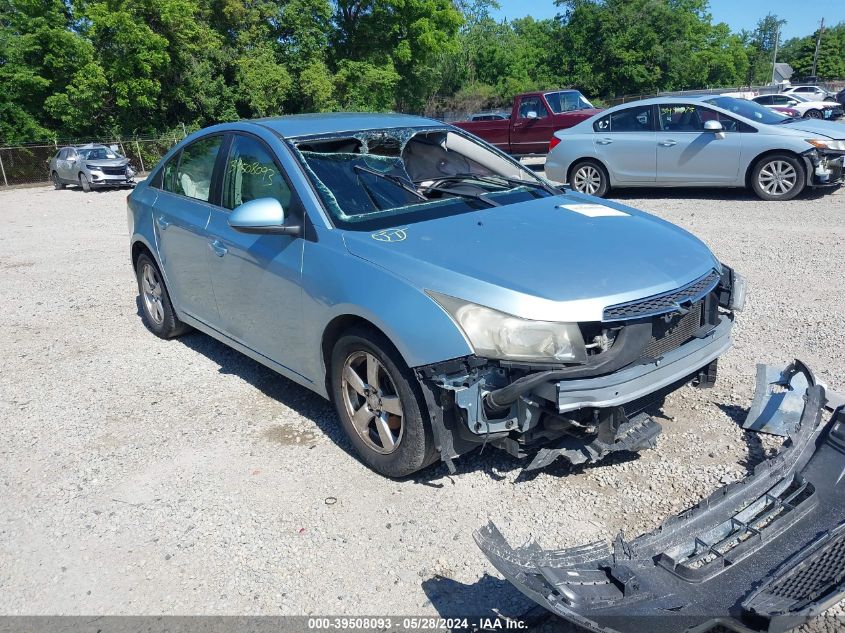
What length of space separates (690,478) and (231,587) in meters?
2.26

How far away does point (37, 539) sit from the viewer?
11.1ft

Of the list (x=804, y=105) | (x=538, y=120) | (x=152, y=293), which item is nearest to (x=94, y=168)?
(x=538, y=120)

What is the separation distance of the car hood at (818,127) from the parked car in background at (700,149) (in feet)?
0.05

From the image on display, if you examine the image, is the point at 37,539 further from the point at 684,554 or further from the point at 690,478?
the point at 690,478

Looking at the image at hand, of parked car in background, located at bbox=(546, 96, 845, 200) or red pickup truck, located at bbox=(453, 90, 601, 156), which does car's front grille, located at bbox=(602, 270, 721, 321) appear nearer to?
parked car in background, located at bbox=(546, 96, 845, 200)

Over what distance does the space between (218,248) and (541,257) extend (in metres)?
2.26

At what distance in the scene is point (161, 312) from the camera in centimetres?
589

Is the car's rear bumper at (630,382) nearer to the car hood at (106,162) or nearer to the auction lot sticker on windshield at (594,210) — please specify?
the auction lot sticker on windshield at (594,210)

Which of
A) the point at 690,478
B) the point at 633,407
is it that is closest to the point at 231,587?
the point at 633,407

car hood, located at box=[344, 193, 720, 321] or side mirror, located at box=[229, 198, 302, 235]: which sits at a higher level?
side mirror, located at box=[229, 198, 302, 235]

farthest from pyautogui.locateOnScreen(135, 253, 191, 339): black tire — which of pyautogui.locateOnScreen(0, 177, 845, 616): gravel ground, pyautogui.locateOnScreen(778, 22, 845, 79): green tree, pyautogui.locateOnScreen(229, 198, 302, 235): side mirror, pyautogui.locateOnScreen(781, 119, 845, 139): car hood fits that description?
pyautogui.locateOnScreen(778, 22, 845, 79): green tree

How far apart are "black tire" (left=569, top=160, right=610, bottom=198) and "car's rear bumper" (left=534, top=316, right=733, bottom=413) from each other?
29.9 feet

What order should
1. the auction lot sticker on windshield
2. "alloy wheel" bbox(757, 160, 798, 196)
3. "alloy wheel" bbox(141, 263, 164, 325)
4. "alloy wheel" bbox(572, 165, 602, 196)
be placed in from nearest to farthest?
the auction lot sticker on windshield, "alloy wheel" bbox(141, 263, 164, 325), "alloy wheel" bbox(757, 160, 798, 196), "alloy wheel" bbox(572, 165, 602, 196)

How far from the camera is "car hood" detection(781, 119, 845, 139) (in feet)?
34.4
